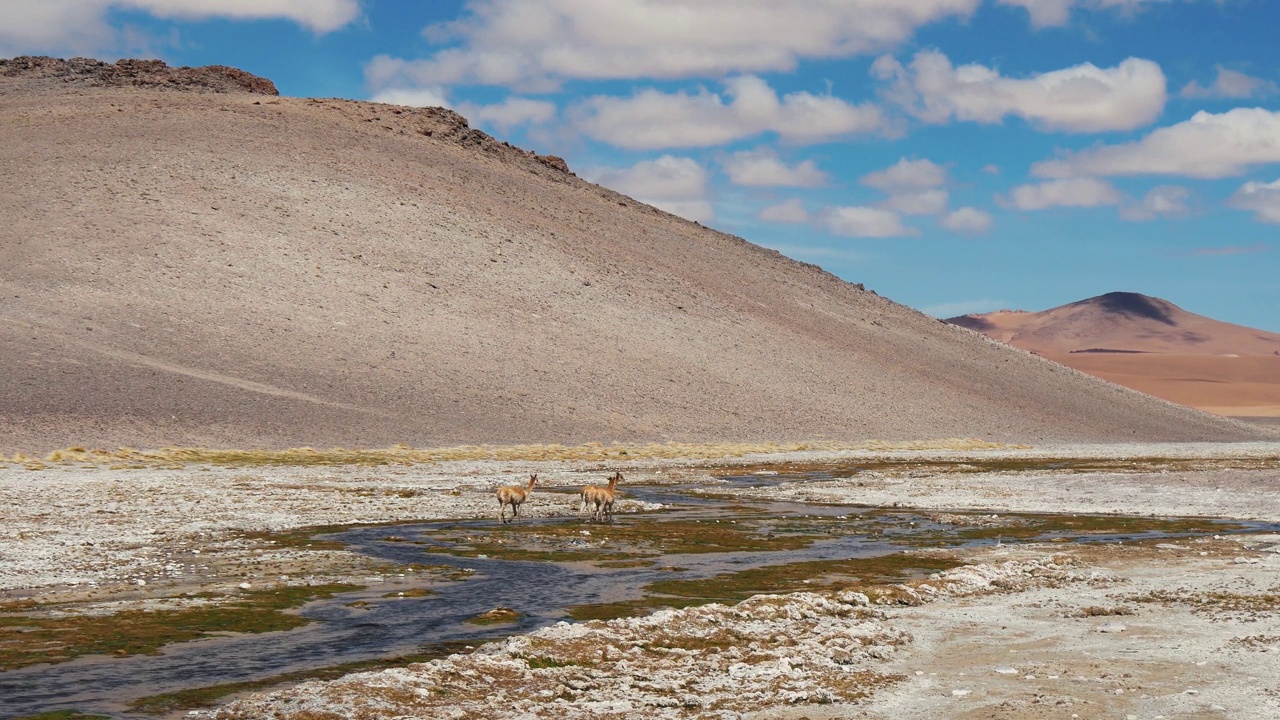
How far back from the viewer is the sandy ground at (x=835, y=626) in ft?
36.6

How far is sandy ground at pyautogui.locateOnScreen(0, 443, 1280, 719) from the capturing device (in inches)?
439

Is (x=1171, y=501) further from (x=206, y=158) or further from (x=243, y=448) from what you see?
(x=206, y=158)

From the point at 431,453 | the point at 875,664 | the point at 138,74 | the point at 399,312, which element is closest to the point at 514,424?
the point at 431,453

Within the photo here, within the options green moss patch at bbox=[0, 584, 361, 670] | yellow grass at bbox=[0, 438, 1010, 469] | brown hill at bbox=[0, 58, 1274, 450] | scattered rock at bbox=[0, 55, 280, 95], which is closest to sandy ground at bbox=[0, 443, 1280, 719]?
green moss patch at bbox=[0, 584, 361, 670]

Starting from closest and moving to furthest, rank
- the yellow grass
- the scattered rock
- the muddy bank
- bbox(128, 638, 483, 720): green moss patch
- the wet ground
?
the muddy bank → bbox(128, 638, 483, 720): green moss patch → the wet ground → the yellow grass → the scattered rock

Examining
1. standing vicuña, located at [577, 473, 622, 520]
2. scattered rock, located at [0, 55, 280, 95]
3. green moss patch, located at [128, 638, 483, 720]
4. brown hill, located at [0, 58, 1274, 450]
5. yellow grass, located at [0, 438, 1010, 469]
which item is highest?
scattered rock, located at [0, 55, 280, 95]

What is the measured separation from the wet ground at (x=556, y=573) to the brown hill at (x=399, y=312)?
31.2 meters

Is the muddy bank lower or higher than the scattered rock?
lower

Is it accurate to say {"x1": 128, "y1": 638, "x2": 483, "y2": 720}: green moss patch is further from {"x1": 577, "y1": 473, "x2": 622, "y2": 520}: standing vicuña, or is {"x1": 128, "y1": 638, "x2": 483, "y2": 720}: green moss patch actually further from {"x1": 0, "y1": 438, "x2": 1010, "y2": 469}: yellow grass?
{"x1": 0, "y1": 438, "x2": 1010, "y2": 469}: yellow grass

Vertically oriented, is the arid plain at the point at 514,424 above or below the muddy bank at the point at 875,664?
above

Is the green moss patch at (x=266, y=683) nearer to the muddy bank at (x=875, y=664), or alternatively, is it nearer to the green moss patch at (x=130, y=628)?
the muddy bank at (x=875, y=664)

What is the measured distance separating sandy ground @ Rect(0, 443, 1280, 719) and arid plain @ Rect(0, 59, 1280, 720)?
7cm

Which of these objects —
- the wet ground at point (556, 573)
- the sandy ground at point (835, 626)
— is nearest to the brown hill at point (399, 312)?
the sandy ground at point (835, 626)

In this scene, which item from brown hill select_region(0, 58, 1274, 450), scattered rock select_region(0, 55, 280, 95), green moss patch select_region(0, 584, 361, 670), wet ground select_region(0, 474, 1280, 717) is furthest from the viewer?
scattered rock select_region(0, 55, 280, 95)
